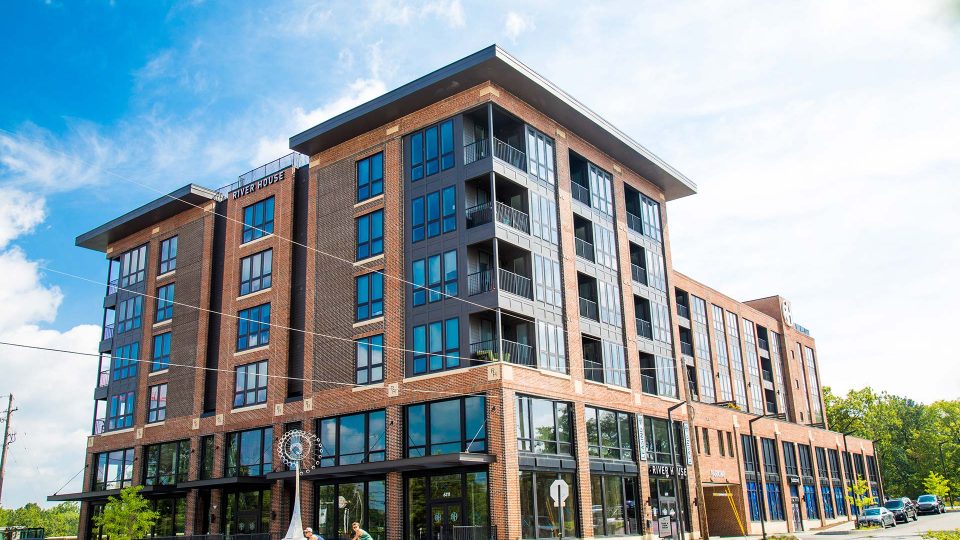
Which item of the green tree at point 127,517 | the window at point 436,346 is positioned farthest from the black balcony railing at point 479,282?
the green tree at point 127,517

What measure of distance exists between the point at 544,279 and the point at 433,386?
7.49 meters

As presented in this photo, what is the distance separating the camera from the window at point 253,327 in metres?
44.0

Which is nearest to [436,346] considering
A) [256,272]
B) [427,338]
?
[427,338]

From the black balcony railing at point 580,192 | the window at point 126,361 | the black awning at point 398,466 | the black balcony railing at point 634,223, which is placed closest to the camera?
the black awning at point 398,466

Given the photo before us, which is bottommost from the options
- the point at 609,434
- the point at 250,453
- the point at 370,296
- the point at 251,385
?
the point at 250,453

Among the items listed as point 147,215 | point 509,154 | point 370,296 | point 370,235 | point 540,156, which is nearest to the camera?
point 509,154

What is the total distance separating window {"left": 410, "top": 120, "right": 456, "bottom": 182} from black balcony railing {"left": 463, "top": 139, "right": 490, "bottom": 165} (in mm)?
734

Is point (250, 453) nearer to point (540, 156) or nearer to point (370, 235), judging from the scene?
point (370, 235)

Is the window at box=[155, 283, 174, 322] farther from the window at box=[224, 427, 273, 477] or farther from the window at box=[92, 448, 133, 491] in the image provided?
the window at box=[224, 427, 273, 477]

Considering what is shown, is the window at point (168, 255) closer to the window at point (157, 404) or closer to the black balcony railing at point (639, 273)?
the window at point (157, 404)

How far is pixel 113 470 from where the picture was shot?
49719mm

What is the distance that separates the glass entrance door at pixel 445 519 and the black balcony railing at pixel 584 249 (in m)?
14.9

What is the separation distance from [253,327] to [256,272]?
3.25 metres

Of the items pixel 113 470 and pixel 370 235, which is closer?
pixel 370 235
